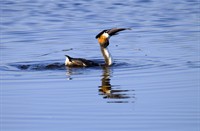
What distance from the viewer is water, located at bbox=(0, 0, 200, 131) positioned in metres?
10.8

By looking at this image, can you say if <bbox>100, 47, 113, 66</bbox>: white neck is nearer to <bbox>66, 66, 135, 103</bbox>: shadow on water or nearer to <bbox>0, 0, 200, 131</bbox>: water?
<bbox>0, 0, 200, 131</bbox>: water

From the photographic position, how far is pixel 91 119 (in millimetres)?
10781

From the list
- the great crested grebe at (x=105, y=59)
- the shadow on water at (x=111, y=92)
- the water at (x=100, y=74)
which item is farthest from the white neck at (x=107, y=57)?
the shadow on water at (x=111, y=92)

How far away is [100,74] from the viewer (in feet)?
49.9

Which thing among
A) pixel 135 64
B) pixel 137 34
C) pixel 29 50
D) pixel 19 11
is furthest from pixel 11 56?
pixel 19 11

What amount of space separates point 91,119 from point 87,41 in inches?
361

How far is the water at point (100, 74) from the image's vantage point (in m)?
10.8

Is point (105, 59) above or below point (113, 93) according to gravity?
below

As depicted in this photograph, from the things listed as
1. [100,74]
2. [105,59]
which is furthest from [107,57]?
[100,74]

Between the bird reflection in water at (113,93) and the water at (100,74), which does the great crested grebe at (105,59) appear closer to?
the water at (100,74)

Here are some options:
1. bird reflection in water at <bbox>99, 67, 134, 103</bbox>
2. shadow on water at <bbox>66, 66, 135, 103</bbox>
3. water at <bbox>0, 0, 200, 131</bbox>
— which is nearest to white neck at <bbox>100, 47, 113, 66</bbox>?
water at <bbox>0, 0, 200, 131</bbox>

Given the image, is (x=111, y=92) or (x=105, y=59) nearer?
(x=111, y=92)

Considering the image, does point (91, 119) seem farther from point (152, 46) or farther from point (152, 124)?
point (152, 46)

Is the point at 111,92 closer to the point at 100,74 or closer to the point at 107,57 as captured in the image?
the point at 100,74
